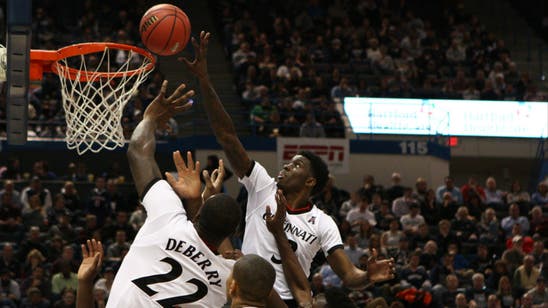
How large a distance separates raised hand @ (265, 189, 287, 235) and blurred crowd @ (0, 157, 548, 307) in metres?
7.07

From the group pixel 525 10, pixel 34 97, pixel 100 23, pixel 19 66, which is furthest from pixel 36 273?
pixel 525 10

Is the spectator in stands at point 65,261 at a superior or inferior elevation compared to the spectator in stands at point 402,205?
inferior

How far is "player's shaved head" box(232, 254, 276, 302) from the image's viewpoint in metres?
5.54

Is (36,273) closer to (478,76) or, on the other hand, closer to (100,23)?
(100,23)

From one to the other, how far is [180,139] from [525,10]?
48.0 ft

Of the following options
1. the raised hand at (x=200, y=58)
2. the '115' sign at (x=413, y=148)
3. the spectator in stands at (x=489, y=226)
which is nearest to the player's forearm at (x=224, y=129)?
the raised hand at (x=200, y=58)

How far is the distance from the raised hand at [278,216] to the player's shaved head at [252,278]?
1884mm

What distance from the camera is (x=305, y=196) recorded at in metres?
8.26

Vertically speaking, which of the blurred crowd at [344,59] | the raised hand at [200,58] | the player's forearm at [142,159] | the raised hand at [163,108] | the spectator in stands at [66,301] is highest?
the blurred crowd at [344,59]

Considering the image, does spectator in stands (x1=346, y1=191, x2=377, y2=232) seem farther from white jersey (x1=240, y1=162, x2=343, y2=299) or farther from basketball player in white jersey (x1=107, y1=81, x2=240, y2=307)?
basketball player in white jersey (x1=107, y1=81, x2=240, y2=307)

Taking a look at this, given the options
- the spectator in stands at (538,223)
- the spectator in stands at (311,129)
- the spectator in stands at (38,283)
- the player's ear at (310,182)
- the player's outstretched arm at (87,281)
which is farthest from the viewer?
the spectator in stands at (311,129)

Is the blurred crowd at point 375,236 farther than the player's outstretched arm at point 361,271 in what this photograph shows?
Yes

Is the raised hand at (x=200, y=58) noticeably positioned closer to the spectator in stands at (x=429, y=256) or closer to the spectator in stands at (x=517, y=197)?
the spectator in stands at (x=429, y=256)

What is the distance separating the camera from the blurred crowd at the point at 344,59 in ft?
78.1
